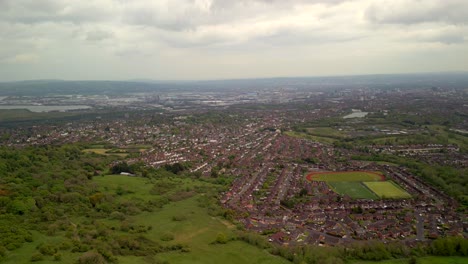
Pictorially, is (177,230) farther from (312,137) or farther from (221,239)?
(312,137)

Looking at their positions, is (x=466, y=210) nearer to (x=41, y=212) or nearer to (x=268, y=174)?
(x=268, y=174)

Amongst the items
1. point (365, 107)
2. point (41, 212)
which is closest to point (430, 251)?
point (41, 212)

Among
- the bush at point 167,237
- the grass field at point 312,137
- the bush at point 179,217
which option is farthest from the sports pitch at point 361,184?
the grass field at point 312,137

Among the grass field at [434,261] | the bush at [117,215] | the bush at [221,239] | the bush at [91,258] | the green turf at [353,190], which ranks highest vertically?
→ the bush at [91,258]

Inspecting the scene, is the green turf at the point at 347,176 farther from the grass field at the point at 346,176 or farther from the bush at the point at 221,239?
the bush at the point at 221,239

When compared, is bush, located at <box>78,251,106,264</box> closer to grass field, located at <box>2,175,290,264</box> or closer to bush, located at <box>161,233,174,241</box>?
grass field, located at <box>2,175,290,264</box>

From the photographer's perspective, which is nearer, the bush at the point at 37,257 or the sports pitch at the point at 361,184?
the bush at the point at 37,257
